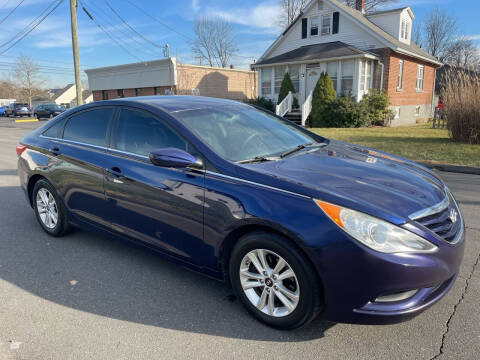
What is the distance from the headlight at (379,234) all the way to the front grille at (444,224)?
149mm

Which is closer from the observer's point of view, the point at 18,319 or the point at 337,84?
the point at 18,319

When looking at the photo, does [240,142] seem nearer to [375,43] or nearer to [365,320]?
[365,320]

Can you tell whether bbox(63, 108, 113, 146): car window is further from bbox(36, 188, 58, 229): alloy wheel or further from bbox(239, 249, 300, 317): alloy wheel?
bbox(239, 249, 300, 317): alloy wheel

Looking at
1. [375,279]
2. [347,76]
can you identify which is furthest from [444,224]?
[347,76]

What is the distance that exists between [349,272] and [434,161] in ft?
25.7

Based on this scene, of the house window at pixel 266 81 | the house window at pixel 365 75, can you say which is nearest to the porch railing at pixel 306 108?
the house window at pixel 365 75

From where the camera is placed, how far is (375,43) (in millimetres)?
20484

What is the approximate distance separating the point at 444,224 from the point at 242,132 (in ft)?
5.92

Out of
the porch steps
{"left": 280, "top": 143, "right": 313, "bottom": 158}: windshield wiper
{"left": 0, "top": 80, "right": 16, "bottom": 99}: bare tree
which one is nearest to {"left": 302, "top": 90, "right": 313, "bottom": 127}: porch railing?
the porch steps

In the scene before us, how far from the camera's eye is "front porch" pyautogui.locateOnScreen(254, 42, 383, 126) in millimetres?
19656

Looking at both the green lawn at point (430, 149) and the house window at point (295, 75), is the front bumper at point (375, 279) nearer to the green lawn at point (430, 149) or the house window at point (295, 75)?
the green lawn at point (430, 149)

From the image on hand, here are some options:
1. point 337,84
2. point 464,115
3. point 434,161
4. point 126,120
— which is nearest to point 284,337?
point 126,120

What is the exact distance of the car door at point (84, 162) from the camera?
3688mm

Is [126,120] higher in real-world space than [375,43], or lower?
lower
